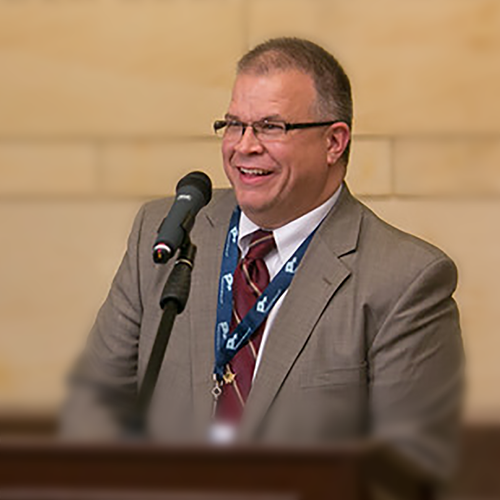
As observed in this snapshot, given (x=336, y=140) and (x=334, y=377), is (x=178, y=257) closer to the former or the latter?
(x=334, y=377)

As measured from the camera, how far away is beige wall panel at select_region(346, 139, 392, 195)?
5.29m

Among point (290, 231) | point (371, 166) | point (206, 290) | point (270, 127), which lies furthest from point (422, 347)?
point (371, 166)

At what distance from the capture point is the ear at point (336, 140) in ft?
12.5

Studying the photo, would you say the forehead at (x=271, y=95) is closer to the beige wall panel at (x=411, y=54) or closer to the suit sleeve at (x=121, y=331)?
the suit sleeve at (x=121, y=331)

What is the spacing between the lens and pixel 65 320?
5578mm

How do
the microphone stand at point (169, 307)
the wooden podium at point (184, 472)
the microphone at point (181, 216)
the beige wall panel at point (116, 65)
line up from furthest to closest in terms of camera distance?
the beige wall panel at point (116, 65) → the microphone at point (181, 216) → the microphone stand at point (169, 307) → the wooden podium at point (184, 472)

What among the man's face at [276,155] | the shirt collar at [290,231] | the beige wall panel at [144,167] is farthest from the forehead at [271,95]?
the beige wall panel at [144,167]

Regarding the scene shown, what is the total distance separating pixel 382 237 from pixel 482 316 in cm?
174

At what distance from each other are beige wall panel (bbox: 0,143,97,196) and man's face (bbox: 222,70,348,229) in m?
1.87

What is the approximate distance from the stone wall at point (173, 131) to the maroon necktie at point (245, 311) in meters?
1.65

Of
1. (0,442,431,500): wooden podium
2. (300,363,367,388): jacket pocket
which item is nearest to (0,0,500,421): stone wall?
(300,363,367,388): jacket pocket

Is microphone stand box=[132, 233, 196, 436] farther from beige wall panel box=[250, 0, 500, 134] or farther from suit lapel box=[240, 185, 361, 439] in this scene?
beige wall panel box=[250, 0, 500, 134]

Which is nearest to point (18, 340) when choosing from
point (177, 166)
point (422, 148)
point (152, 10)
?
point (177, 166)

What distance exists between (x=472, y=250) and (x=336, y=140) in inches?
65.4
